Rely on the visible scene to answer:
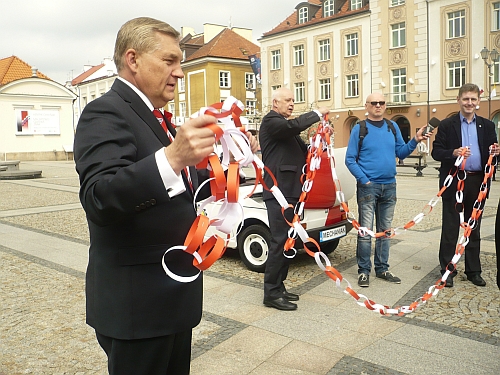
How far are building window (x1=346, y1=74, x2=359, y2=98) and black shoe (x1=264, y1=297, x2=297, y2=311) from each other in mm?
39308

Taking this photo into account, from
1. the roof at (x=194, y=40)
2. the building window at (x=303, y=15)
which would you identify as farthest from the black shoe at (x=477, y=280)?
the roof at (x=194, y=40)

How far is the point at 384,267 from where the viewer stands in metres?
6.14

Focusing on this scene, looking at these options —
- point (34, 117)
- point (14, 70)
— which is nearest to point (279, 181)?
point (34, 117)

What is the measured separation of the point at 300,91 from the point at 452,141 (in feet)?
137

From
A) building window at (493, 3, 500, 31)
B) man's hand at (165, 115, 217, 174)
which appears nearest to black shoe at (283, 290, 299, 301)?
man's hand at (165, 115, 217, 174)

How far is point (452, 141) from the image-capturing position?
601 centimetres

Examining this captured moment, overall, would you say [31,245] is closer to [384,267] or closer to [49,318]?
[49,318]

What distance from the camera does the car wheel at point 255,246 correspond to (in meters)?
6.65

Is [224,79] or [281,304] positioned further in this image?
[224,79]

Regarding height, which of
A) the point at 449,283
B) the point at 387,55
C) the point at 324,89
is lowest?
the point at 449,283

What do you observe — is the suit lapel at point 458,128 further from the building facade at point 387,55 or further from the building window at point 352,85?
the building window at point 352,85

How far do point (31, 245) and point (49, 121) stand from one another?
37556 mm

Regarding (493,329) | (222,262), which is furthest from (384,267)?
(222,262)

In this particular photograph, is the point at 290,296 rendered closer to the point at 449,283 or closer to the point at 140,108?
the point at 449,283
